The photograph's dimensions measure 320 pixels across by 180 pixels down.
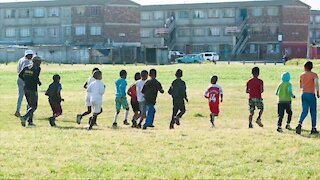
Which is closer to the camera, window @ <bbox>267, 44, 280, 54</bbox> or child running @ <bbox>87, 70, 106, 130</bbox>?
child running @ <bbox>87, 70, 106, 130</bbox>

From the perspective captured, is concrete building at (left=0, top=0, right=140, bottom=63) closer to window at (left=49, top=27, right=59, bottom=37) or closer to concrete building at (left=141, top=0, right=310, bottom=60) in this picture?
window at (left=49, top=27, right=59, bottom=37)

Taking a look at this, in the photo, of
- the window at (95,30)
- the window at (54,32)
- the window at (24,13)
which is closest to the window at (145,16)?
the window at (95,30)

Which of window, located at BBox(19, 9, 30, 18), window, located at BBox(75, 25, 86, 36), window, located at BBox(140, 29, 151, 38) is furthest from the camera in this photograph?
window, located at BBox(140, 29, 151, 38)

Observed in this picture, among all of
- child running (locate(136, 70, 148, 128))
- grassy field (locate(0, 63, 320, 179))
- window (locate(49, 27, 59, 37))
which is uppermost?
window (locate(49, 27, 59, 37))

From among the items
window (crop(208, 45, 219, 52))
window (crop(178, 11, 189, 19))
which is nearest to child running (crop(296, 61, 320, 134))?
window (crop(208, 45, 219, 52))

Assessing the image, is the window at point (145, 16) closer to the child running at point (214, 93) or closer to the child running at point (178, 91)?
the child running at point (214, 93)

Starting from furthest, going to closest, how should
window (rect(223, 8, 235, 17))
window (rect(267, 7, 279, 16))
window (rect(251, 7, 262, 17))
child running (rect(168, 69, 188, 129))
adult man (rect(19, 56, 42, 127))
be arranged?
window (rect(223, 8, 235, 17)) < window (rect(251, 7, 262, 17)) < window (rect(267, 7, 279, 16)) < child running (rect(168, 69, 188, 129)) < adult man (rect(19, 56, 42, 127))

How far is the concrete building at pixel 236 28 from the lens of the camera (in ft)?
319

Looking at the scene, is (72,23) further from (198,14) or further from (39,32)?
(198,14)

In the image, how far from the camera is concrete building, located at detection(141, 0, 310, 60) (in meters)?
97.1

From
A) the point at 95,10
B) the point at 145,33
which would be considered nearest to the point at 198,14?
the point at 145,33

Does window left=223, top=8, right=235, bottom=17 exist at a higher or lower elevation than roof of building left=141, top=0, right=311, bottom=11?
lower

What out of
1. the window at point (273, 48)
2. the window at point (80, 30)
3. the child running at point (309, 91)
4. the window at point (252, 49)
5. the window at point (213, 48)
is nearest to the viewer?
the child running at point (309, 91)

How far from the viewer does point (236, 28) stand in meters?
98.5
